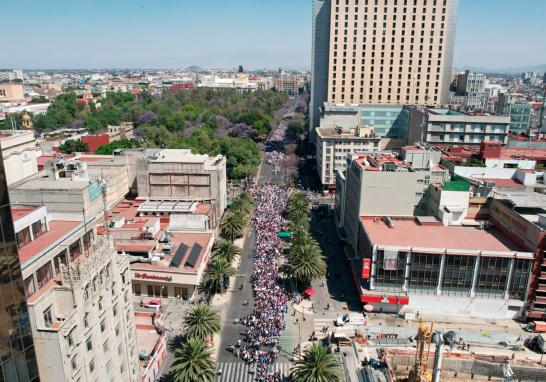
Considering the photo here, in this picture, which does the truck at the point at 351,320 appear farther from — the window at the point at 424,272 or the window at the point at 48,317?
the window at the point at 48,317

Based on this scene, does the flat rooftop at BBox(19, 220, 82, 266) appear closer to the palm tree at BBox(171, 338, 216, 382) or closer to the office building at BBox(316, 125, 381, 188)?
the palm tree at BBox(171, 338, 216, 382)

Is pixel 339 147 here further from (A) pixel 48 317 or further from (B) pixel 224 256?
(A) pixel 48 317

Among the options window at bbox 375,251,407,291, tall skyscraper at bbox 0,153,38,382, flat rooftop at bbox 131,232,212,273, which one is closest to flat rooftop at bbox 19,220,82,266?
tall skyscraper at bbox 0,153,38,382

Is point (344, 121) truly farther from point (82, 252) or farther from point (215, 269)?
point (82, 252)

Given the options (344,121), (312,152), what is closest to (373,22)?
(344,121)

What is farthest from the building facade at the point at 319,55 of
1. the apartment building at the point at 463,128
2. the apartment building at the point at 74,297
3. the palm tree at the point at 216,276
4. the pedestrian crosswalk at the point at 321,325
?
the apartment building at the point at 74,297

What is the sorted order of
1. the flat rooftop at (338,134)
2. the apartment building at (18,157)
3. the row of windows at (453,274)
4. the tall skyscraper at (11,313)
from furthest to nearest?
the flat rooftop at (338,134) < the row of windows at (453,274) < the apartment building at (18,157) < the tall skyscraper at (11,313)
